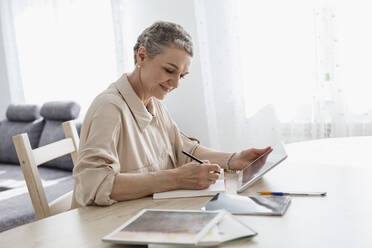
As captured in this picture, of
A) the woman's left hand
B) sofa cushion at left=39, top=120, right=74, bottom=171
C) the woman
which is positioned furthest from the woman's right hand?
sofa cushion at left=39, top=120, right=74, bottom=171

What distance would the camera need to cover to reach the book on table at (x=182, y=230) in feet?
2.49

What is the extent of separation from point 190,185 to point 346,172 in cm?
49

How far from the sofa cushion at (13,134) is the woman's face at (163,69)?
2668mm

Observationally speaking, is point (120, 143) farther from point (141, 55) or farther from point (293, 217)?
point (293, 217)

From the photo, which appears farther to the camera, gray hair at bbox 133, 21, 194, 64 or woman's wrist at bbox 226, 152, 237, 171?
woman's wrist at bbox 226, 152, 237, 171

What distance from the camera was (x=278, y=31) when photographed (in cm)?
271

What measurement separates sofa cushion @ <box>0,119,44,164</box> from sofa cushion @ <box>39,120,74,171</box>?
0.11 metres

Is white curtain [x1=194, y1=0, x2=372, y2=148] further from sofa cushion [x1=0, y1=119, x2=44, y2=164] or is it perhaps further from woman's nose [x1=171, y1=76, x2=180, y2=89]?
sofa cushion [x1=0, y1=119, x2=44, y2=164]

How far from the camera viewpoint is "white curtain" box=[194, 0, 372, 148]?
246 centimetres

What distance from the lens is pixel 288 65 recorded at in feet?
8.89

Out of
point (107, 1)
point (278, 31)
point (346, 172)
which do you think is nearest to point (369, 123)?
point (278, 31)

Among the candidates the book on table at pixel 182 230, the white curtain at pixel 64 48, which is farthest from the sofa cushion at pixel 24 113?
the book on table at pixel 182 230

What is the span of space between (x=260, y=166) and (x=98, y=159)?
19.2 inches

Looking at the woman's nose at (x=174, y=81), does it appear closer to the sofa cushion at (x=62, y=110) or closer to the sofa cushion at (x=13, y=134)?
the sofa cushion at (x=62, y=110)
